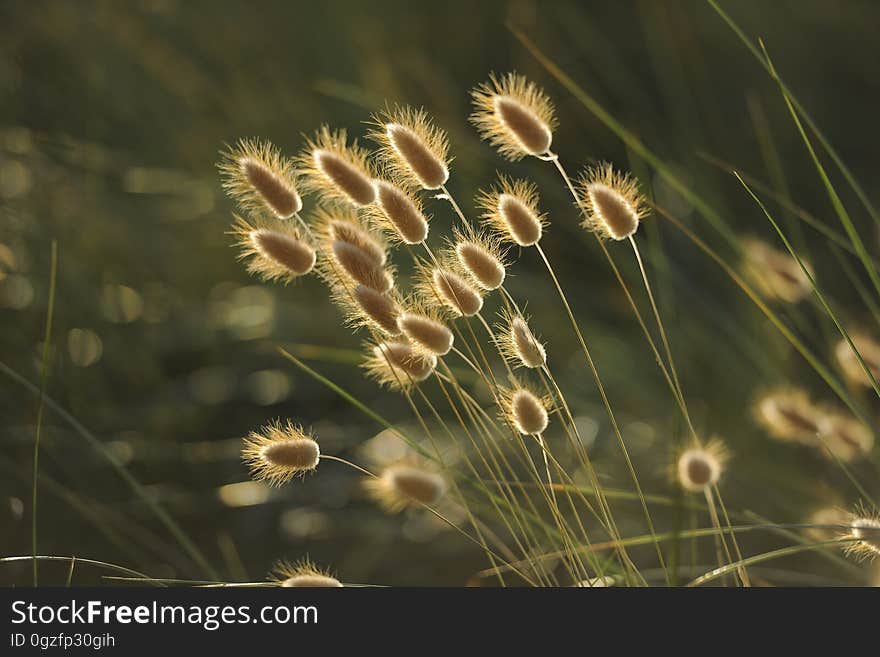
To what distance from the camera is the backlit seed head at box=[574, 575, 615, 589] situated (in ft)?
2.08

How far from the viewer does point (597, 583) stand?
690mm

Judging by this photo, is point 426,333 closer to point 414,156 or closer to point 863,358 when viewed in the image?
point 414,156

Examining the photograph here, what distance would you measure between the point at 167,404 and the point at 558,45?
113 centimetres

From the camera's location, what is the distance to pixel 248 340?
5.66ft

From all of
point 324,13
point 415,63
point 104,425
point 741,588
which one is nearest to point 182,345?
point 104,425

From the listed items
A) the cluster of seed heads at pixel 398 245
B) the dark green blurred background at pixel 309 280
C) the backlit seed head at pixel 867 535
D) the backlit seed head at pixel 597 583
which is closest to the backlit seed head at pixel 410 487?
the cluster of seed heads at pixel 398 245

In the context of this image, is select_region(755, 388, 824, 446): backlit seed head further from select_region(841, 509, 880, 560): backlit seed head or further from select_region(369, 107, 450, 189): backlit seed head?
select_region(369, 107, 450, 189): backlit seed head

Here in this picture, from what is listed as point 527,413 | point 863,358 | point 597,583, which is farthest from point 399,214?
point 863,358

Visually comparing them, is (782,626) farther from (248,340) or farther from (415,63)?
(415,63)

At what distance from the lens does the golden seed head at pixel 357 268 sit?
652 mm

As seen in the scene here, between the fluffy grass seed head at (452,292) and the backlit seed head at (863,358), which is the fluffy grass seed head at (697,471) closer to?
the fluffy grass seed head at (452,292)

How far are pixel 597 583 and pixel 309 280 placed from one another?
1.28 metres

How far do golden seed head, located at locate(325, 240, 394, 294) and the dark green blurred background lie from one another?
392 millimetres

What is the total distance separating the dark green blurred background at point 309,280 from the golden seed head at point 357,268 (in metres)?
0.39
